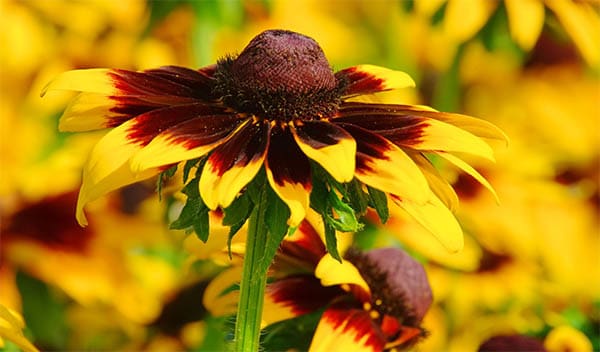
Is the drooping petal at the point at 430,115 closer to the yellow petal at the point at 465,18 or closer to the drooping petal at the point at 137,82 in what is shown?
the drooping petal at the point at 137,82

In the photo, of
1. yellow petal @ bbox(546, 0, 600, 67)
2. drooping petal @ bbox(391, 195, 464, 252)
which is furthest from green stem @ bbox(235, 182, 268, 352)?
yellow petal @ bbox(546, 0, 600, 67)

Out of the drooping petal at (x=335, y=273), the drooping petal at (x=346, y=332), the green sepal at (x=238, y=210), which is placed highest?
the green sepal at (x=238, y=210)

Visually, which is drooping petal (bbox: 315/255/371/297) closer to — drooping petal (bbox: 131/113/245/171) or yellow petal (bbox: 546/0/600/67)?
drooping petal (bbox: 131/113/245/171)

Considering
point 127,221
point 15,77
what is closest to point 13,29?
point 15,77

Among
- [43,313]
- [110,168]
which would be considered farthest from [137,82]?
[43,313]

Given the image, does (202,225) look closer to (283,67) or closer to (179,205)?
(283,67)

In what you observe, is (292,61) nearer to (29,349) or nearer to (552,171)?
(29,349)

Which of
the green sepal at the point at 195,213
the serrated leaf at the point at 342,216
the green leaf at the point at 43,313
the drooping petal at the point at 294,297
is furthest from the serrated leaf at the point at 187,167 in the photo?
the green leaf at the point at 43,313

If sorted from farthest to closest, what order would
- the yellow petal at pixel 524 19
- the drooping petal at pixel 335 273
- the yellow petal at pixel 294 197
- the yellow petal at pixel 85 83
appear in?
the yellow petal at pixel 524 19, the drooping petal at pixel 335 273, the yellow petal at pixel 85 83, the yellow petal at pixel 294 197
